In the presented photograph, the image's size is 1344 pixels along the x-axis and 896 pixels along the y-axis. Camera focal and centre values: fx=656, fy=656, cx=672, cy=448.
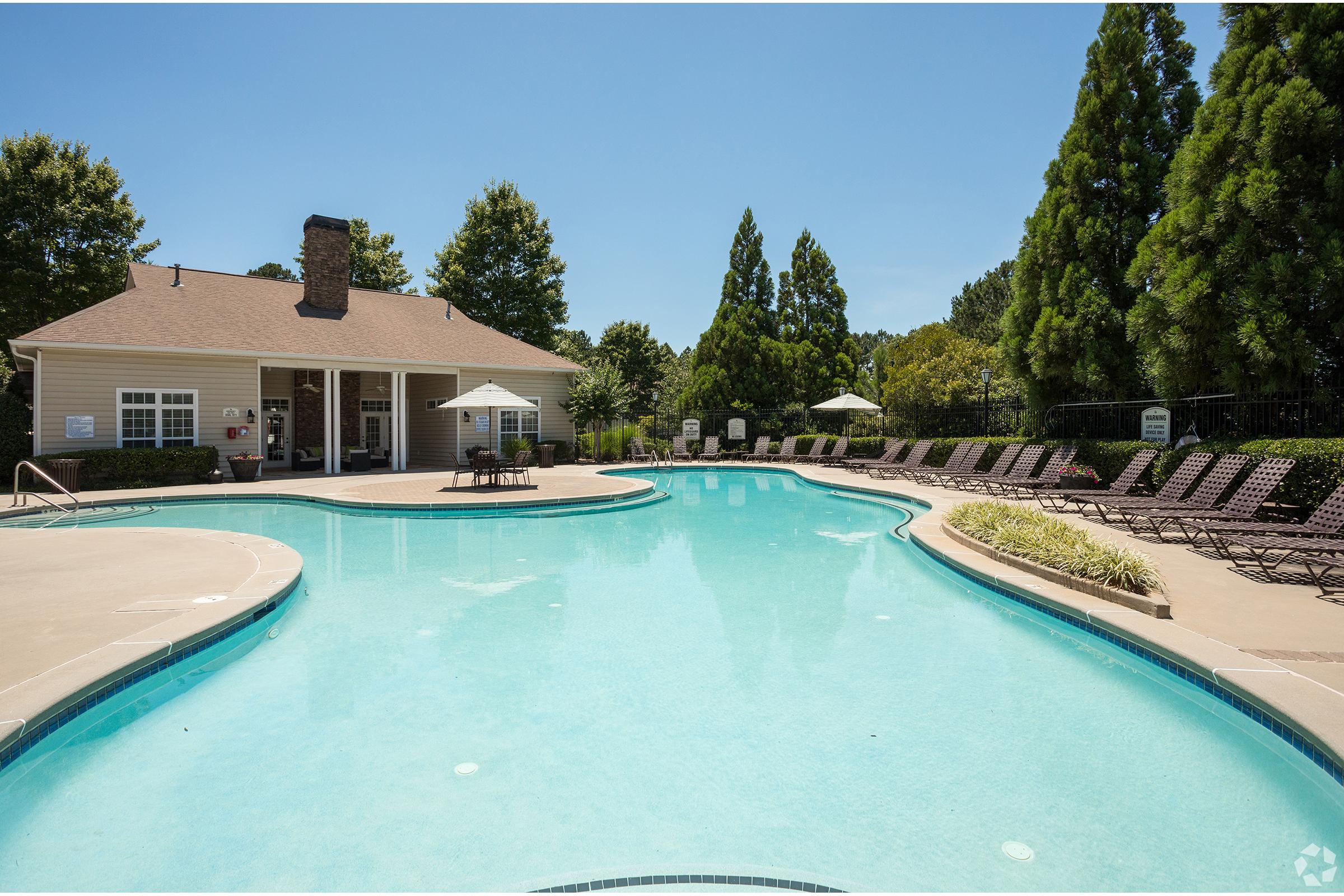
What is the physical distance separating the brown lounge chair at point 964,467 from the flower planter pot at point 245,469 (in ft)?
50.6

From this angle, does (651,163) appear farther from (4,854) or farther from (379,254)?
(379,254)

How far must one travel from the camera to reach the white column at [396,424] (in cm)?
1820

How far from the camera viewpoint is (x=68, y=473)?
41.5 feet

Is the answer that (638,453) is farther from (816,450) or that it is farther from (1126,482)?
(1126,482)

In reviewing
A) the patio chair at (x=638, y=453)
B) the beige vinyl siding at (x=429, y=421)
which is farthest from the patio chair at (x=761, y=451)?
the beige vinyl siding at (x=429, y=421)

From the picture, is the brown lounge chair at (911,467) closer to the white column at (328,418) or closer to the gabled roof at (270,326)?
the gabled roof at (270,326)

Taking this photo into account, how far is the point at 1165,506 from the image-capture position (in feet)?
26.2

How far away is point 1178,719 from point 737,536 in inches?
246

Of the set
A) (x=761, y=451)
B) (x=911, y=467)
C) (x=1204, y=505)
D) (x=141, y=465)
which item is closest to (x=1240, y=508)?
(x=1204, y=505)

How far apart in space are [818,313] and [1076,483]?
50.4ft

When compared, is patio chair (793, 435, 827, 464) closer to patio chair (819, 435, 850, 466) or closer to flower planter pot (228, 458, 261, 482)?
patio chair (819, 435, 850, 466)

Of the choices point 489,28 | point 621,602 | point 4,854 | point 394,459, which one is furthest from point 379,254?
point 4,854

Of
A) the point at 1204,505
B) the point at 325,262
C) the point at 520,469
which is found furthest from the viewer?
the point at 325,262

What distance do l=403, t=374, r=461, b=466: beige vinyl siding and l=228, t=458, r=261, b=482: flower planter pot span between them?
224 inches
